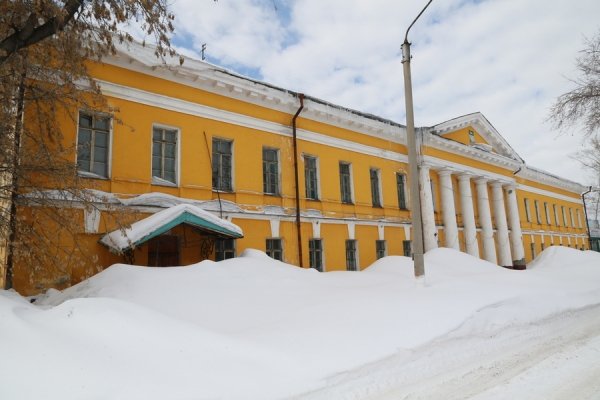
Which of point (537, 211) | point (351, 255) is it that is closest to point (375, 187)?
point (351, 255)

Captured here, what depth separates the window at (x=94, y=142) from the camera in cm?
999

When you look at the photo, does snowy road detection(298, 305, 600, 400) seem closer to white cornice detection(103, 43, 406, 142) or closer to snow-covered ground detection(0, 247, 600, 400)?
snow-covered ground detection(0, 247, 600, 400)

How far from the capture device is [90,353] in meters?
4.12

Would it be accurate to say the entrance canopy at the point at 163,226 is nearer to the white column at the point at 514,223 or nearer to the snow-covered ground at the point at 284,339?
the snow-covered ground at the point at 284,339

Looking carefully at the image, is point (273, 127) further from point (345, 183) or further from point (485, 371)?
point (485, 371)

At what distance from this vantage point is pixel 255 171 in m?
13.2

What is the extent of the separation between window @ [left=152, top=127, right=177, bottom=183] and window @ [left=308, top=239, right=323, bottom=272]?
5.20 metres

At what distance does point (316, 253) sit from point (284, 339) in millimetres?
8982

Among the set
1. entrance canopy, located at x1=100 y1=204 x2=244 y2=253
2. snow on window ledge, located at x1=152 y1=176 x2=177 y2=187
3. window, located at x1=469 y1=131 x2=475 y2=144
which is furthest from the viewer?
window, located at x1=469 y1=131 x2=475 y2=144

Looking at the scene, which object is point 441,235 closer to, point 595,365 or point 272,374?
point 595,365

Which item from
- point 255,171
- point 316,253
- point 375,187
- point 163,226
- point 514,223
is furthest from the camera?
point 514,223

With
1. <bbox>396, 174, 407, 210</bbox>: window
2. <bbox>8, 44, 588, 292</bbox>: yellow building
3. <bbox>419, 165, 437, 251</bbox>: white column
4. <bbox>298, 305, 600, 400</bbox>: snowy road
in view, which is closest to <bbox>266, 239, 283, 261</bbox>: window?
<bbox>8, 44, 588, 292</bbox>: yellow building

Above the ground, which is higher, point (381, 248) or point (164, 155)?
point (164, 155)

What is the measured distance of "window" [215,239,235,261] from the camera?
12.0 metres
